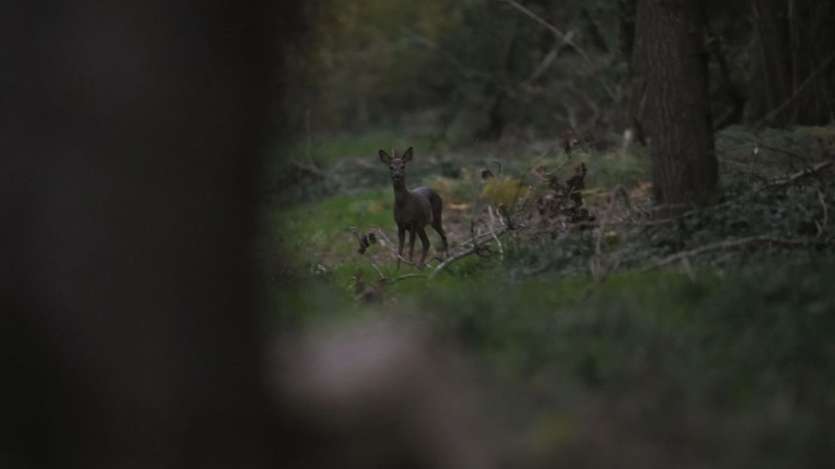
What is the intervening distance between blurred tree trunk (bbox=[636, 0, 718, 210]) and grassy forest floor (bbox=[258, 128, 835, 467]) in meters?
0.35

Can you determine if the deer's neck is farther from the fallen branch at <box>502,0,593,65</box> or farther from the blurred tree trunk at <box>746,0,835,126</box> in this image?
the blurred tree trunk at <box>746,0,835,126</box>

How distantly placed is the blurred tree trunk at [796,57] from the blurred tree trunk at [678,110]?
763 cm

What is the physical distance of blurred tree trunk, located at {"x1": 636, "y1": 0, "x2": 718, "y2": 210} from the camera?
1222 cm

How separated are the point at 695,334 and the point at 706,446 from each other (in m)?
1.56

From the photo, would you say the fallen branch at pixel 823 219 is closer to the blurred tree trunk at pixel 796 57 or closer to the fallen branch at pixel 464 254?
the fallen branch at pixel 464 254

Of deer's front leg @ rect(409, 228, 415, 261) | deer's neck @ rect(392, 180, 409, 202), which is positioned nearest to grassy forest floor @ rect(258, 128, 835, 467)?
deer's front leg @ rect(409, 228, 415, 261)

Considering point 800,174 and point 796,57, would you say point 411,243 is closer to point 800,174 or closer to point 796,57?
point 800,174

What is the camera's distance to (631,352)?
24.1 feet

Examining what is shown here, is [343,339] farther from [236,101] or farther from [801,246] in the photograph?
[801,246]

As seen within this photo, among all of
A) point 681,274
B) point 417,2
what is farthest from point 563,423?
point 417,2

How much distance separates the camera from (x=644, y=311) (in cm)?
820

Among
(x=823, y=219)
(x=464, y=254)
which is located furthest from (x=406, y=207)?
(x=823, y=219)

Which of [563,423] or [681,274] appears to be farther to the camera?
[681,274]

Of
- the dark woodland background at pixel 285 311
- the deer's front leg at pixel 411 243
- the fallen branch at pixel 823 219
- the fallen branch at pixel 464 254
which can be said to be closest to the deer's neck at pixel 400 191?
the deer's front leg at pixel 411 243
